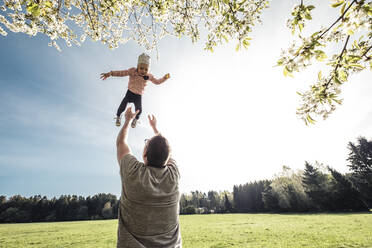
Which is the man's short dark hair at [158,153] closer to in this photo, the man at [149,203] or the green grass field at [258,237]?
the man at [149,203]

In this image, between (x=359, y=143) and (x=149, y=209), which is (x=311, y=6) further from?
(x=359, y=143)

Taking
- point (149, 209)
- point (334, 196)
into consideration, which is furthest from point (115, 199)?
point (149, 209)

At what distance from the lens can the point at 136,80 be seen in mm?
4559

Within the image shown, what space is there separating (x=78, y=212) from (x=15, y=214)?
21.7 m

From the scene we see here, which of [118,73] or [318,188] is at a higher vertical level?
[118,73]

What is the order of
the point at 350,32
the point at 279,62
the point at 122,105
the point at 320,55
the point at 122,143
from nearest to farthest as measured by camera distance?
the point at 350,32 < the point at 122,143 < the point at 320,55 < the point at 279,62 < the point at 122,105

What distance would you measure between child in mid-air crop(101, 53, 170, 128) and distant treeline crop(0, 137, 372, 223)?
51752mm

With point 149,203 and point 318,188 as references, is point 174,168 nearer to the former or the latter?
point 149,203

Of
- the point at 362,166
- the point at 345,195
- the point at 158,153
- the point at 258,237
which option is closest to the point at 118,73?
the point at 158,153

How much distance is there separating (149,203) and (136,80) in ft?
11.8

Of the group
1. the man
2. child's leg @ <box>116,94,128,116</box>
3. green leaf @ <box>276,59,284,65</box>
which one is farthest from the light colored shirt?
the man

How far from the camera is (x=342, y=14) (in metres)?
1.96

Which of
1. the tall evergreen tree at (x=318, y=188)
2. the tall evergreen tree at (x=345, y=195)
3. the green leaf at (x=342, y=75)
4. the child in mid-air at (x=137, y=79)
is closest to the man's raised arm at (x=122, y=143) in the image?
the child in mid-air at (x=137, y=79)

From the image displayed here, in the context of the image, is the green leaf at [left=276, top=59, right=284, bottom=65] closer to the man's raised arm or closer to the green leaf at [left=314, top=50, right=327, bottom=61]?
the green leaf at [left=314, top=50, right=327, bottom=61]
